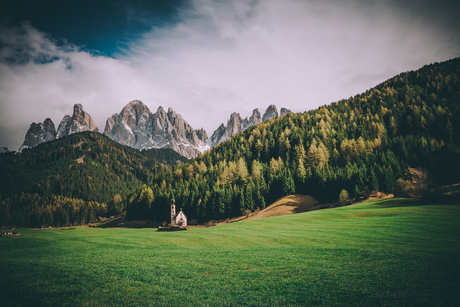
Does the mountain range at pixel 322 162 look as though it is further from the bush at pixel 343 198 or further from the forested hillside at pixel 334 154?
the bush at pixel 343 198

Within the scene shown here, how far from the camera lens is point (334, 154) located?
91.6m

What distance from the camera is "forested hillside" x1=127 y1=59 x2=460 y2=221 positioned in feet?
234

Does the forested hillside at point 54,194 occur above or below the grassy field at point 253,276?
above

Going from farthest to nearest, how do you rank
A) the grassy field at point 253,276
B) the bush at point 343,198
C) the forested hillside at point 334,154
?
the forested hillside at point 334,154, the bush at point 343,198, the grassy field at point 253,276

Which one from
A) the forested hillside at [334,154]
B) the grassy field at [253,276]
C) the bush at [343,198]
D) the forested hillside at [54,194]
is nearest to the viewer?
the grassy field at [253,276]

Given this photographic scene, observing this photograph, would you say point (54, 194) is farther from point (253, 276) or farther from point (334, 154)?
point (253, 276)

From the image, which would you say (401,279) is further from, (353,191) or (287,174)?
(287,174)

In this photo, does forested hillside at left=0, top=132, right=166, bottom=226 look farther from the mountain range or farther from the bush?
the bush

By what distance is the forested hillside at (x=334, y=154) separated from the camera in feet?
234

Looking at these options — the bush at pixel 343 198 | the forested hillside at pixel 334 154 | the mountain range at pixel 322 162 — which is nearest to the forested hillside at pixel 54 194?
the mountain range at pixel 322 162

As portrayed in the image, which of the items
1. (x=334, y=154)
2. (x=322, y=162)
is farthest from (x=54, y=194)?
(x=334, y=154)

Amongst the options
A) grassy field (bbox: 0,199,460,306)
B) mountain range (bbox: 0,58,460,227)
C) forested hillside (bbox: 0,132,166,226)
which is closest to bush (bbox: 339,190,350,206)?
mountain range (bbox: 0,58,460,227)

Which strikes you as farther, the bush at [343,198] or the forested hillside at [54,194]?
the forested hillside at [54,194]

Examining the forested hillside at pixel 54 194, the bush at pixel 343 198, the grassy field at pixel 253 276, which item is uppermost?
the forested hillside at pixel 54 194
